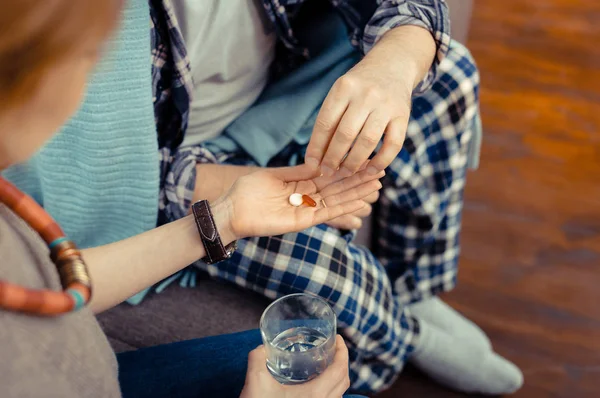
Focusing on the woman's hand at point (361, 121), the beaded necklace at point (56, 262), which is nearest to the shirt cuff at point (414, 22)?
the woman's hand at point (361, 121)

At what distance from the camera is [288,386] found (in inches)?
29.8

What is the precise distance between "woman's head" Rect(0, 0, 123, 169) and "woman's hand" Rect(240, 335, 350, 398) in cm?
36

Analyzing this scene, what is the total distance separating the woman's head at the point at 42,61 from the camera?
0.46 meters

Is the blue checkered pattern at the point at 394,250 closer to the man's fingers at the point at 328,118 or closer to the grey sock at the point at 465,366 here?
the grey sock at the point at 465,366

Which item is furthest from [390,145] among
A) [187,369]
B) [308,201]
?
[187,369]

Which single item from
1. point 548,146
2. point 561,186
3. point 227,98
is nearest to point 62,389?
point 227,98

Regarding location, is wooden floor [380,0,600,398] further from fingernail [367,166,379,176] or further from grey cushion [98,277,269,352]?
fingernail [367,166,379,176]

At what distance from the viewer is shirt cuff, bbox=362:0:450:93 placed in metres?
0.98

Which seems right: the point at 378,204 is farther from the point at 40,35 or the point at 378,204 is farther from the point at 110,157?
the point at 40,35

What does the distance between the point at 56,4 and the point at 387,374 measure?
2.97 ft

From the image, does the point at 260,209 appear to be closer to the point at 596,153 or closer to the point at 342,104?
the point at 342,104

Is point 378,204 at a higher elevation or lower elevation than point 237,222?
lower

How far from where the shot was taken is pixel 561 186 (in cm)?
167

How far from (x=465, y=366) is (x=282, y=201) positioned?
0.59 metres
